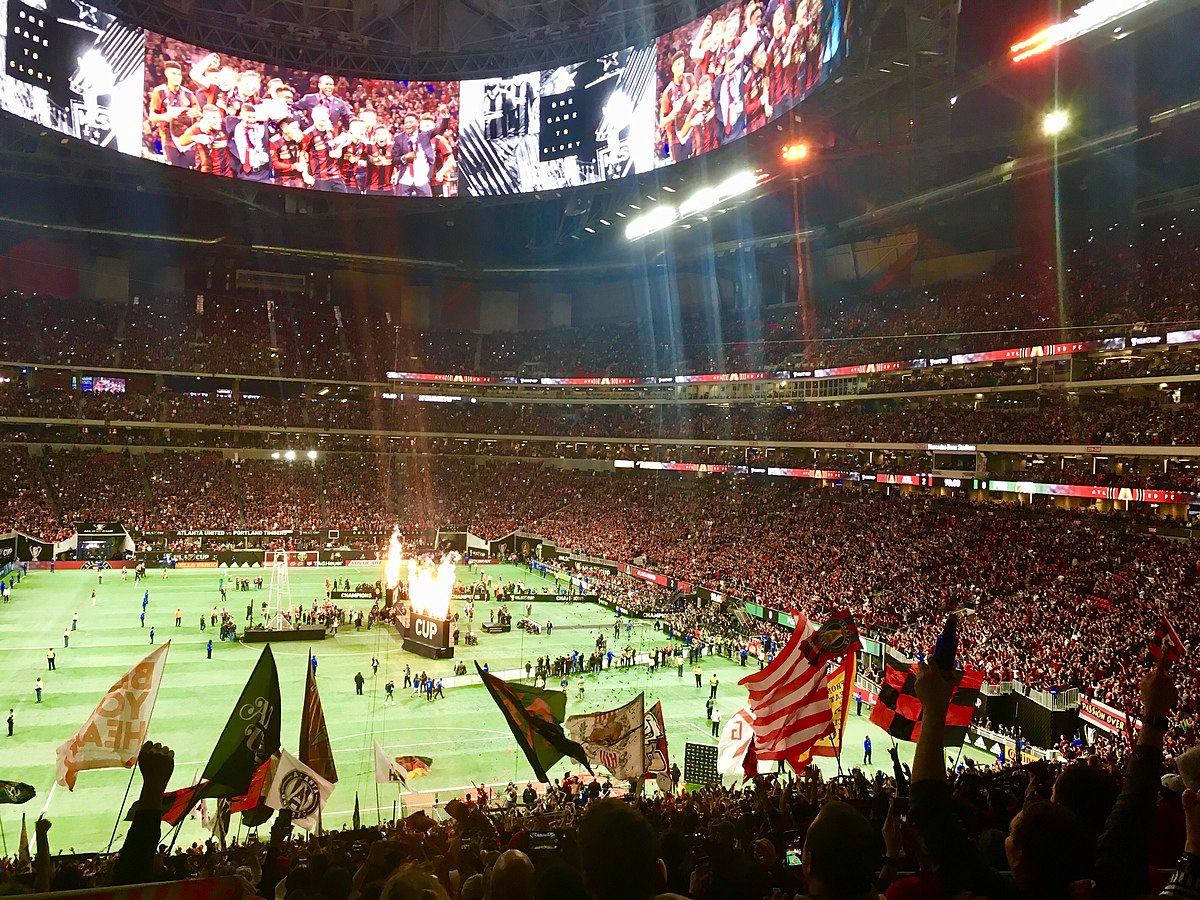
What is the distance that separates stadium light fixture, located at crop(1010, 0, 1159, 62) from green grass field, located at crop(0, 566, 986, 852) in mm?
29311

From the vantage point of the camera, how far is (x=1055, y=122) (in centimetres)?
4416

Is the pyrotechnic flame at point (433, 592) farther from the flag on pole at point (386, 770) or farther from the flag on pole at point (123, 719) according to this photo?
the flag on pole at point (123, 719)

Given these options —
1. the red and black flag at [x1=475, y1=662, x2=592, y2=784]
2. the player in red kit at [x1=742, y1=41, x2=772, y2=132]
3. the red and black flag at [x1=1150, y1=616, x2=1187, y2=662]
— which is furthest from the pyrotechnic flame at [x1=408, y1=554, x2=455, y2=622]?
the red and black flag at [x1=1150, y1=616, x2=1187, y2=662]

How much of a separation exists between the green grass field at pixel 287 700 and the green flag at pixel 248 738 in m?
10.0

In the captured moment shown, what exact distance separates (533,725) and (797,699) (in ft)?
17.1

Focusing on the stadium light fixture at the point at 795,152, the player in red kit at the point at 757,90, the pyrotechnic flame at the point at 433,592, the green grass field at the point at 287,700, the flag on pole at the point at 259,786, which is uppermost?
the player in red kit at the point at 757,90

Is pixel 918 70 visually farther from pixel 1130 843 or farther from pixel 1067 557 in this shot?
pixel 1130 843

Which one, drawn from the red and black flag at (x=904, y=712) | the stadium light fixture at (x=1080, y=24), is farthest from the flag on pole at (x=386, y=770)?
the stadium light fixture at (x=1080, y=24)

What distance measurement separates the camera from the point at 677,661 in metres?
40.1

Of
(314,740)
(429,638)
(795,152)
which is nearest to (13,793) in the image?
(314,740)

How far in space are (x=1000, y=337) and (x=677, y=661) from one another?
24676mm

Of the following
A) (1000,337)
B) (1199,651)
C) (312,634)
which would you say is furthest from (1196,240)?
(312,634)

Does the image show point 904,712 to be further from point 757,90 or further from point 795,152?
point 795,152

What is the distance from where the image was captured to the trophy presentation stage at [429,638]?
127ft
